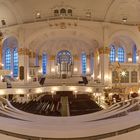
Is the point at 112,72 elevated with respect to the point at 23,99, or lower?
elevated

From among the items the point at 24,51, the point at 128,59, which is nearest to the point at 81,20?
the point at 24,51

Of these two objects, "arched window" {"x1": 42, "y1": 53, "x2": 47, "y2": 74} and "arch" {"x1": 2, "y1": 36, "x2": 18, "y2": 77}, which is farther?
"arched window" {"x1": 42, "y1": 53, "x2": 47, "y2": 74}

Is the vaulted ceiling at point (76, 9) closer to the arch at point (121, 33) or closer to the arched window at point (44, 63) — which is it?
the arch at point (121, 33)

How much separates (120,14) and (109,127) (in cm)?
2188

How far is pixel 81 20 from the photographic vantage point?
76.6ft

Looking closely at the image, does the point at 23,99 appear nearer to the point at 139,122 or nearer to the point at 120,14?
the point at 120,14

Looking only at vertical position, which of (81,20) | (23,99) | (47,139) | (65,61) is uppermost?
(81,20)

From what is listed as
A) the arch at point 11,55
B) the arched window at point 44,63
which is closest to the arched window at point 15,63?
the arch at point 11,55

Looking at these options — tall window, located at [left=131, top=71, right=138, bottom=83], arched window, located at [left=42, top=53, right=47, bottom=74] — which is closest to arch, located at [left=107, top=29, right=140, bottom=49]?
tall window, located at [left=131, top=71, right=138, bottom=83]

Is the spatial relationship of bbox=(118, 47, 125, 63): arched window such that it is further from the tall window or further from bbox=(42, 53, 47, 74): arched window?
bbox=(42, 53, 47, 74): arched window

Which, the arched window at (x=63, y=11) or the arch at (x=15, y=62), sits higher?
the arched window at (x=63, y=11)

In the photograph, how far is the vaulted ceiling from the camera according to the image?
69.6 ft

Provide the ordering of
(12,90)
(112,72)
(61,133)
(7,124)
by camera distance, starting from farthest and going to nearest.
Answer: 1. (112,72)
2. (12,90)
3. (7,124)
4. (61,133)

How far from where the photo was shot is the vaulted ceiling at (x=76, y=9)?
2120 centimetres
